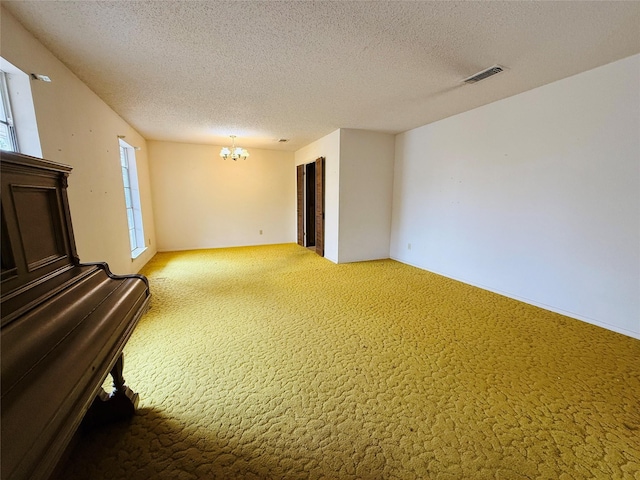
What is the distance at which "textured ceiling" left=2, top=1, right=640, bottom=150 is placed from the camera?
5.48 ft

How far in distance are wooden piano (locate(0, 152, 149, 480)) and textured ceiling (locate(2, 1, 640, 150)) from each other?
4.58 feet

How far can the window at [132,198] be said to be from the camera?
454 centimetres

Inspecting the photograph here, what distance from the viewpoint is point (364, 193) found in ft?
15.7

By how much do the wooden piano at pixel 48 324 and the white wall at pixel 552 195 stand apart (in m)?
3.81

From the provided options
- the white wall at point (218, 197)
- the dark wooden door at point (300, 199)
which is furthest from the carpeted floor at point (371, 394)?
the dark wooden door at point (300, 199)

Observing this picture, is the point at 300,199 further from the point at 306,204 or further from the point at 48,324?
the point at 48,324

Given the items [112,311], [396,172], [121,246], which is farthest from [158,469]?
[396,172]

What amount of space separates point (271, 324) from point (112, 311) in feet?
5.25

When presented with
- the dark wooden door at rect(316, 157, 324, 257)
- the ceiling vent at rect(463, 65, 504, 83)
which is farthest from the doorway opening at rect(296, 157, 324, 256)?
the ceiling vent at rect(463, 65, 504, 83)

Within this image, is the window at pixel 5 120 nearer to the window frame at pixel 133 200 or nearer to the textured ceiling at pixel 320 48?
the textured ceiling at pixel 320 48

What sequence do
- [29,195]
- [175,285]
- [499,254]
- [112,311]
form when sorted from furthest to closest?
[175,285]
[499,254]
[112,311]
[29,195]

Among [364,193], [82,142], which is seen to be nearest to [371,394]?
[82,142]

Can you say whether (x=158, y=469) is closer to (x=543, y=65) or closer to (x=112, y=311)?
(x=112, y=311)

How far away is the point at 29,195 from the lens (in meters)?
1.02
